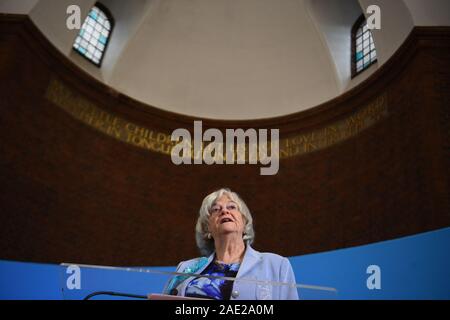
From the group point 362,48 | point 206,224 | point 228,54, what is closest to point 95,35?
point 228,54

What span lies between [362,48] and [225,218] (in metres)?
8.59

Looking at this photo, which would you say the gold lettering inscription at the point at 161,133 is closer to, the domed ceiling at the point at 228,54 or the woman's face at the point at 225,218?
the domed ceiling at the point at 228,54

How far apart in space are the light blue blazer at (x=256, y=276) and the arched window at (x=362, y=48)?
811 centimetres

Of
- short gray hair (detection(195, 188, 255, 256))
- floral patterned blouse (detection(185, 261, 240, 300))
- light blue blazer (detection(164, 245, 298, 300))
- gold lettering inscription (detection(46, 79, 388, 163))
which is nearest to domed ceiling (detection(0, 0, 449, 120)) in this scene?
gold lettering inscription (detection(46, 79, 388, 163))

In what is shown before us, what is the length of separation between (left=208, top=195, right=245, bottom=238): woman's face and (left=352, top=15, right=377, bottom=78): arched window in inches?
307

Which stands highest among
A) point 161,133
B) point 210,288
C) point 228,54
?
point 228,54

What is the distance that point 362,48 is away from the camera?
402 inches

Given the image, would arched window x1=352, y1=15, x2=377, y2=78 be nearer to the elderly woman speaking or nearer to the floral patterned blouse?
the elderly woman speaking

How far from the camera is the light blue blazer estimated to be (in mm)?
1689

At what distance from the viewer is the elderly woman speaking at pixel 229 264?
170 cm

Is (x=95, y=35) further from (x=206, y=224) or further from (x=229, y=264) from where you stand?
(x=229, y=264)

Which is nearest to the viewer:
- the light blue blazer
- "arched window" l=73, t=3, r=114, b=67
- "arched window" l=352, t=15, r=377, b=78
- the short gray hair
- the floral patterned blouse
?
the light blue blazer

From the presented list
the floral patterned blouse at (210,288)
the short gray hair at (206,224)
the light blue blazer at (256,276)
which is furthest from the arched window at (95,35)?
the floral patterned blouse at (210,288)

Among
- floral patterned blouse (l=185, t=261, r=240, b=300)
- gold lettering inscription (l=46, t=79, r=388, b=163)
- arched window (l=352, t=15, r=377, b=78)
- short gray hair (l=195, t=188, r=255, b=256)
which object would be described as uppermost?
arched window (l=352, t=15, r=377, b=78)
